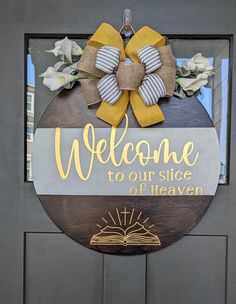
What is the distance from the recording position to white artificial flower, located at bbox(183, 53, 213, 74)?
42.5 inches

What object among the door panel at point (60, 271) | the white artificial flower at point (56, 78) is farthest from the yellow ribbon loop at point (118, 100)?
the door panel at point (60, 271)

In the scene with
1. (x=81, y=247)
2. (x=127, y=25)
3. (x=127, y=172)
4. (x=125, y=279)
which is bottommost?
(x=125, y=279)

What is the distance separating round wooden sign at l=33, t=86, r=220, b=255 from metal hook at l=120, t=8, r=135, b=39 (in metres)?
0.24

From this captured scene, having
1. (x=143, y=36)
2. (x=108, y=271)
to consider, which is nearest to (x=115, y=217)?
(x=108, y=271)

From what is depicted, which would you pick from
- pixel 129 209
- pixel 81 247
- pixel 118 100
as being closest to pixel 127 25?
pixel 118 100

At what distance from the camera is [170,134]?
1102mm

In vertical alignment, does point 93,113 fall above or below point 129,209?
above

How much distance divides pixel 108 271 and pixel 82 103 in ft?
1.87

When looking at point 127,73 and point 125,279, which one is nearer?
point 127,73

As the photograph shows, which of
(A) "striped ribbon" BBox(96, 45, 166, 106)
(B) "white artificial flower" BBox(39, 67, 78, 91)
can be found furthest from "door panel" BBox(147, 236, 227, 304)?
(B) "white artificial flower" BBox(39, 67, 78, 91)

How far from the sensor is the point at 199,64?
3.55 feet

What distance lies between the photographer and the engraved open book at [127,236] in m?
1.12

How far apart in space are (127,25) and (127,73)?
0.19m

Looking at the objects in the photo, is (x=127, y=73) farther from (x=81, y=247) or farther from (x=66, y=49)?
(x=81, y=247)
